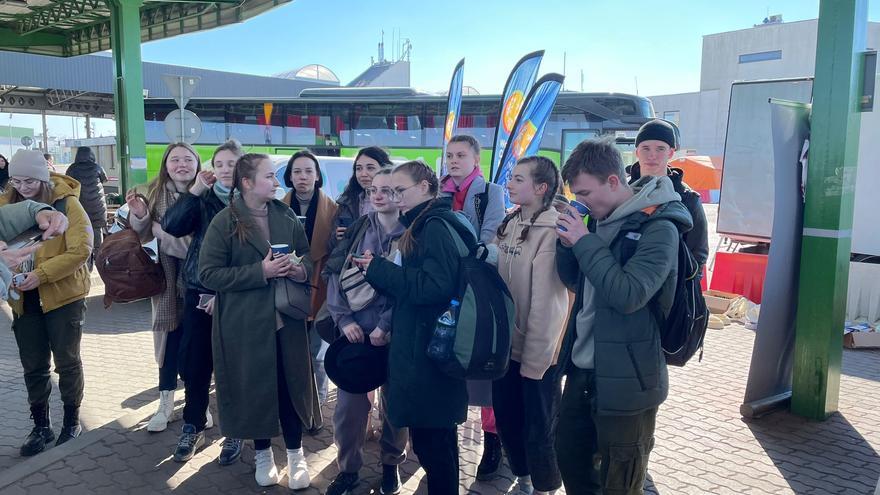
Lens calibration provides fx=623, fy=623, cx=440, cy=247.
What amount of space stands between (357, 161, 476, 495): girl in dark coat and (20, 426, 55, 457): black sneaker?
2700 millimetres

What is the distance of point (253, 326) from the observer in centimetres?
344

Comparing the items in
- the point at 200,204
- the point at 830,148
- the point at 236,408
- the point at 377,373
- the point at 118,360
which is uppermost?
the point at 830,148

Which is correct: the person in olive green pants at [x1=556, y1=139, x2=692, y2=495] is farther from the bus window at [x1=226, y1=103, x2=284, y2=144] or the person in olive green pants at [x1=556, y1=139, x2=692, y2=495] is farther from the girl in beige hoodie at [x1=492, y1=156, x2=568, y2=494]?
the bus window at [x1=226, y1=103, x2=284, y2=144]

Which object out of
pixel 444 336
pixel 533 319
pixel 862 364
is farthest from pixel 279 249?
pixel 862 364

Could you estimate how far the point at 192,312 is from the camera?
12.5 feet

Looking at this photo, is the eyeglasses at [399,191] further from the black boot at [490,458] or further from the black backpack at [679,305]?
the black boot at [490,458]

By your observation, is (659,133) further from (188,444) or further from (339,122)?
(339,122)

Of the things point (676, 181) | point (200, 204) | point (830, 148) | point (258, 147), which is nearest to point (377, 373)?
point (200, 204)

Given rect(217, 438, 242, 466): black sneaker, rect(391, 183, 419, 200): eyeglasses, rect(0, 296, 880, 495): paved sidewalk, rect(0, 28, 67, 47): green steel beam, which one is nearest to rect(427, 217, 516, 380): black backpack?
rect(391, 183, 419, 200): eyeglasses

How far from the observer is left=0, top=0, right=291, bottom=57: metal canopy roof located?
12023 millimetres

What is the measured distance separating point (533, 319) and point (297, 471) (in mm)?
1617

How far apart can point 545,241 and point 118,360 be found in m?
4.81

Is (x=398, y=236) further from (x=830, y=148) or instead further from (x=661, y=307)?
(x=830, y=148)

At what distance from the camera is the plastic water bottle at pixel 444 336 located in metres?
2.72
